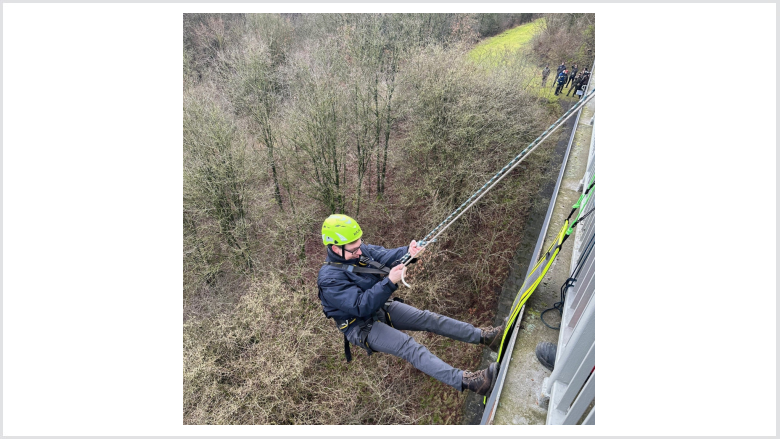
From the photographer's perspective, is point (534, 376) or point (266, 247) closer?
point (534, 376)

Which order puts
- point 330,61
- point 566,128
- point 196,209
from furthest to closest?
point 566,128 → point 330,61 → point 196,209

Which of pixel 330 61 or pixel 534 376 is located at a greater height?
pixel 330 61

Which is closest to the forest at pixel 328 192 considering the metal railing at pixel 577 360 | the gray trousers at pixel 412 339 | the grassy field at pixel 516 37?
the gray trousers at pixel 412 339

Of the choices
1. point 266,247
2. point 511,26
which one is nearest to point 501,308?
point 266,247

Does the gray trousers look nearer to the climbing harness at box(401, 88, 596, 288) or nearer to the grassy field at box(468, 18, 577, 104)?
the climbing harness at box(401, 88, 596, 288)

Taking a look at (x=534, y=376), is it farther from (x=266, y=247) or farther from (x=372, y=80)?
(x=372, y=80)

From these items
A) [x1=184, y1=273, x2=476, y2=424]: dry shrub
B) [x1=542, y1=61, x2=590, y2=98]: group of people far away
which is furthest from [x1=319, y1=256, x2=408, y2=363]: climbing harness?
[x1=542, y1=61, x2=590, y2=98]: group of people far away
